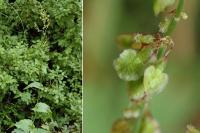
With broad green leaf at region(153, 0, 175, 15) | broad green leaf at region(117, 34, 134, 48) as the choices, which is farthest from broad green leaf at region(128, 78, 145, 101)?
broad green leaf at region(153, 0, 175, 15)

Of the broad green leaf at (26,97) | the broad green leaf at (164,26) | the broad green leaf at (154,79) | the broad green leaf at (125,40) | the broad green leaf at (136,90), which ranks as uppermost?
the broad green leaf at (164,26)

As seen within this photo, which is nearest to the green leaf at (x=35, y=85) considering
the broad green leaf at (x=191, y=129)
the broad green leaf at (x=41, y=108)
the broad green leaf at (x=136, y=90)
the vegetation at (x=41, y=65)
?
the vegetation at (x=41, y=65)

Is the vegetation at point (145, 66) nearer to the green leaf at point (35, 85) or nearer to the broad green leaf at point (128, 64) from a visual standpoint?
the broad green leaf at point (128, 64)

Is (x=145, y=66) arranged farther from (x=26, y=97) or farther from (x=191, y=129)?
(x=26, y=97)

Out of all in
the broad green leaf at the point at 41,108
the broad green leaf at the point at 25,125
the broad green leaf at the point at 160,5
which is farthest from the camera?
the broad green leaf at the point at 41,108

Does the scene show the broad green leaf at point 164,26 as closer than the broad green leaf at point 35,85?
Yes

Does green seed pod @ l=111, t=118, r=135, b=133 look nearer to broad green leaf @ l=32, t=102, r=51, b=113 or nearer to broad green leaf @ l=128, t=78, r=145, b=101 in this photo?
broad green leaf @ l=128, t=78, r=145, b=101

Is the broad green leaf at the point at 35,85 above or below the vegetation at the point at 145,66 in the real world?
below
